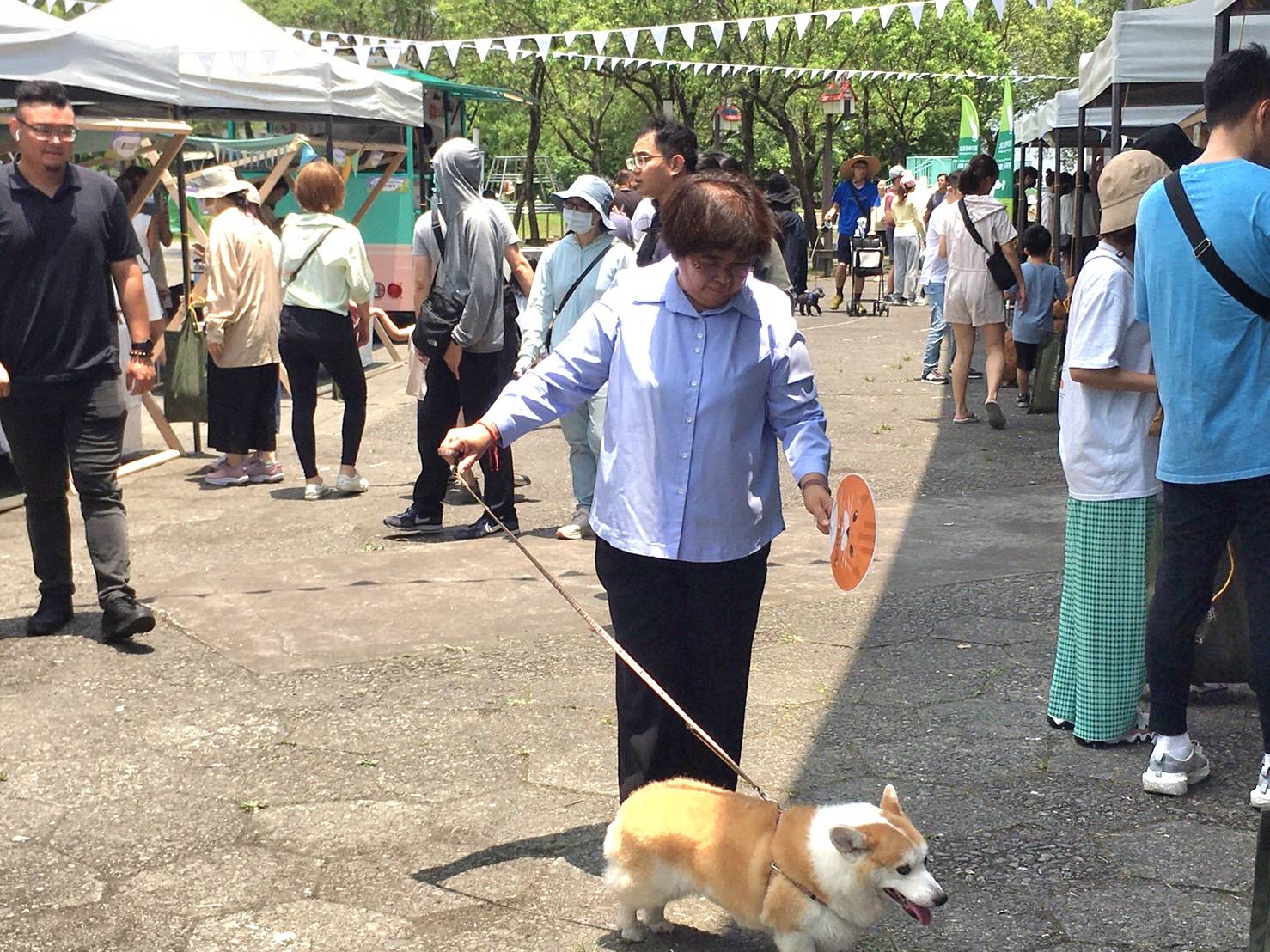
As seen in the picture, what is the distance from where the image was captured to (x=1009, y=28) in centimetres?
4794

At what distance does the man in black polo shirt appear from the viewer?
559 centimetres

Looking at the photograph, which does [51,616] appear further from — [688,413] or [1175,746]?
[1175,746]

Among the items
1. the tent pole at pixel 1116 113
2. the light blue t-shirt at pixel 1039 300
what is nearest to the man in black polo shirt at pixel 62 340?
the tent pole at pixel 1116 113

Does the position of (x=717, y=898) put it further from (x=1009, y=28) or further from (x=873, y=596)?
(x=1009, y=28)

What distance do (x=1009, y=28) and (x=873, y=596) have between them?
45.2m

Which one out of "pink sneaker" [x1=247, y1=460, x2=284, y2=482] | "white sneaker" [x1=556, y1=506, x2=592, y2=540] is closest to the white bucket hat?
"pink sneaker" [x1=247, y1=460, x2=284, y2=482]

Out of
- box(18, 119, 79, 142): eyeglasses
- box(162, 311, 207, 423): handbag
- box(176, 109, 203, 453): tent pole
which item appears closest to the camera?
box(18, 119, 79, 142): eyeglasses

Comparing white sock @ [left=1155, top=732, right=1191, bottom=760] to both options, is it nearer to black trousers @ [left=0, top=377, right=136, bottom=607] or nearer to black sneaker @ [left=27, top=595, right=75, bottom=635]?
black trousers @ [left=0, top=377, right=136, bottom=607]

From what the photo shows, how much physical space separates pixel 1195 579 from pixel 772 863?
62.8 inches

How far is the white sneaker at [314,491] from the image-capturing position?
28.3ft

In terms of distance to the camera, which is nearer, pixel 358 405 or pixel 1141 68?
pixel 1141 68

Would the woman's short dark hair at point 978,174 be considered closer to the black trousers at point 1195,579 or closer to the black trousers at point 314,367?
the black trousers at point 314,367

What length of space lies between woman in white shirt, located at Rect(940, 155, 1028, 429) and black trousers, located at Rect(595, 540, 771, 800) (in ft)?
24.1

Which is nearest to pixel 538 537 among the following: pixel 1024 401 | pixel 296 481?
pixel 296 481
